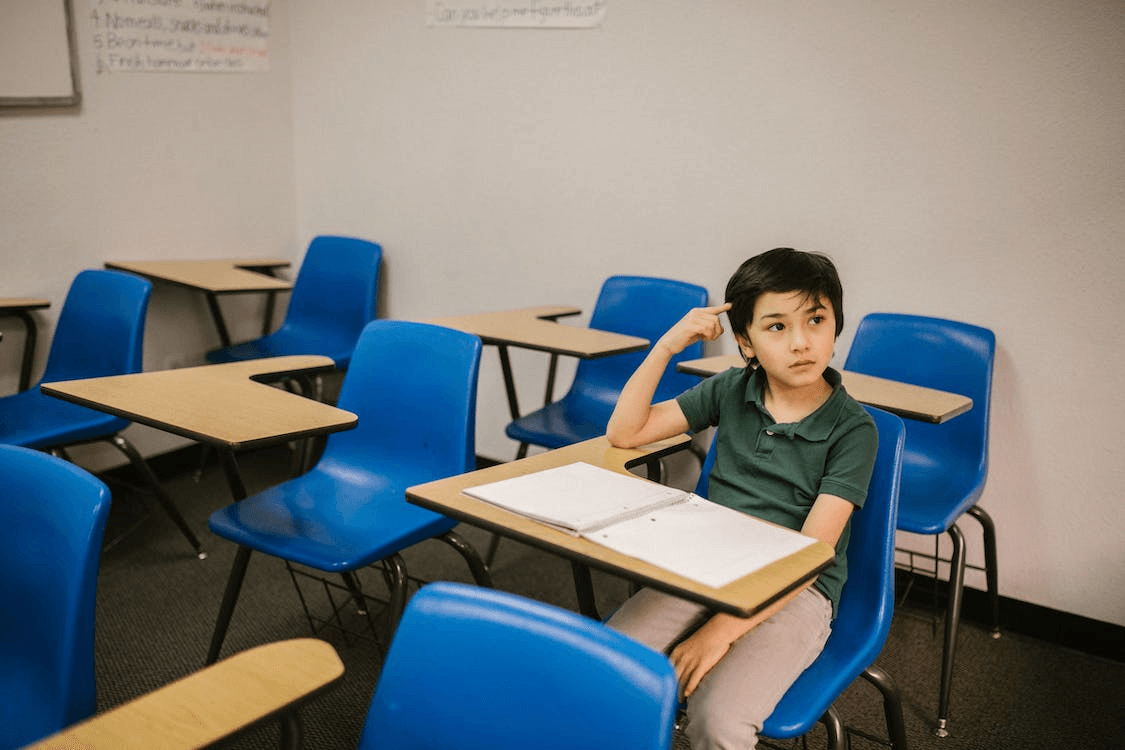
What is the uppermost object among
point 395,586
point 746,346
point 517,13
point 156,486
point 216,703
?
point 517,13

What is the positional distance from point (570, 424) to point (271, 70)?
2.28 m

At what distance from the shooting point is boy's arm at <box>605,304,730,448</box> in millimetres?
1570

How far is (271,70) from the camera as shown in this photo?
3.76m

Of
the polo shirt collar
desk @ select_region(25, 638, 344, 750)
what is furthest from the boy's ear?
desk @ select_region(25, 638, 344, 750)

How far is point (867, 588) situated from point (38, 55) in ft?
10.2

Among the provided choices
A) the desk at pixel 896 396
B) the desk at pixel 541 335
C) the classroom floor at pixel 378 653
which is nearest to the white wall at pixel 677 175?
the classroom floor at pixel 378 653

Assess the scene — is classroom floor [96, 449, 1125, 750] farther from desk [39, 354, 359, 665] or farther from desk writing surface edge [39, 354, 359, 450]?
desk writing surface edge [39, 354, 359, 450]

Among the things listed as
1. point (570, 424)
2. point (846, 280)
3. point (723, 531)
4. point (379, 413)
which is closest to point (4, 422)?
point (379, 413)

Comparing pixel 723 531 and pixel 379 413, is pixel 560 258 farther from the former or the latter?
pixel 723 531

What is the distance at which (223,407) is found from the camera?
1727 mm

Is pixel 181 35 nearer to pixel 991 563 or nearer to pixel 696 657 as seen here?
pixel 696 657

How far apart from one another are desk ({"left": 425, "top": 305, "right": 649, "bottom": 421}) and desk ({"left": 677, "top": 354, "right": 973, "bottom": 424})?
0.25 metres

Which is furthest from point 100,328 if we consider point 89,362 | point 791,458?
point 791,458

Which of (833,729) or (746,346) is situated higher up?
(746,346)
